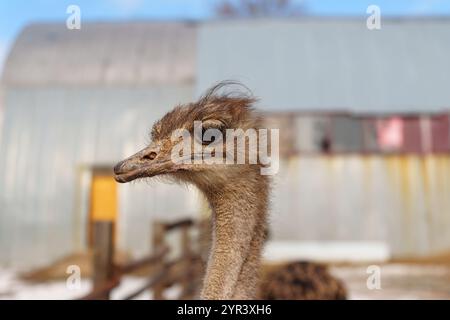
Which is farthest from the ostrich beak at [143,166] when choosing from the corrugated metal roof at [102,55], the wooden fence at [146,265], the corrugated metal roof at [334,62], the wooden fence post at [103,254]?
the corrugated metal roof at [102,55]

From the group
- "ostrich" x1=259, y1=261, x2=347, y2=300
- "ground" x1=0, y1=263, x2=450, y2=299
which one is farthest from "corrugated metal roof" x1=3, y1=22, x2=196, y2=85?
"ostrich" x1=259, y1=261, x2=347, y2=300

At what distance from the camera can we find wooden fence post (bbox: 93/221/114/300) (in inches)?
133

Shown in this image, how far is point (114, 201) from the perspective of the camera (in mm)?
10984

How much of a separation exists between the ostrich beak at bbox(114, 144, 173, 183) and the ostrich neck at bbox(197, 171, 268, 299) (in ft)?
0.78

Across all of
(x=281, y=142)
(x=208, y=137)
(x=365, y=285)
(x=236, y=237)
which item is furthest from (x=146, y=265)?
(x=281, y=142)

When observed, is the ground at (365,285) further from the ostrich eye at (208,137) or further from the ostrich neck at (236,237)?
the ostrich eye at (208,137)

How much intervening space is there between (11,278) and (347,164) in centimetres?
708

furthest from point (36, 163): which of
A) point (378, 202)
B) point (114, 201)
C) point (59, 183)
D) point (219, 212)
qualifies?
point (219, 212)

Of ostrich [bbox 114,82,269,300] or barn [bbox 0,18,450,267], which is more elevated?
barn [bbox 0,18,450,267]

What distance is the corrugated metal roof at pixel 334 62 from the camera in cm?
1094

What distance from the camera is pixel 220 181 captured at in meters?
2.14

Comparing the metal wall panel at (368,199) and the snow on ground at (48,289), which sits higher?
the metal wall panel at (368,199)

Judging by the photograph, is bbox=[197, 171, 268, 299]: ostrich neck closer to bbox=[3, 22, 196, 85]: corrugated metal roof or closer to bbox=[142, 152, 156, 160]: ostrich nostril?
bbox=[142, 152, 156, 160]: ostrich nostril

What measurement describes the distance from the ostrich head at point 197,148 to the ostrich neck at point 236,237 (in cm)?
6
